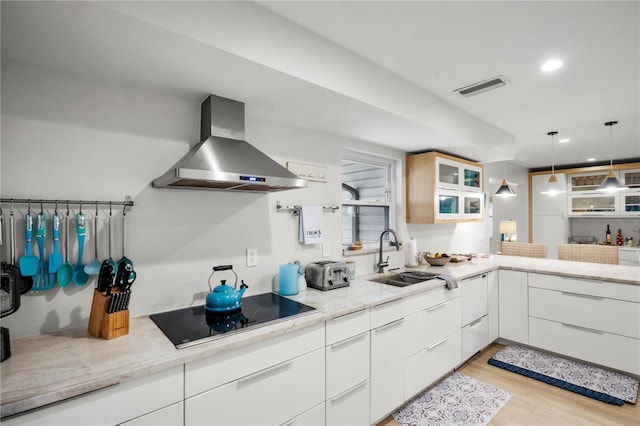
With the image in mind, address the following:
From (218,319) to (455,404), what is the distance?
5.97 ft

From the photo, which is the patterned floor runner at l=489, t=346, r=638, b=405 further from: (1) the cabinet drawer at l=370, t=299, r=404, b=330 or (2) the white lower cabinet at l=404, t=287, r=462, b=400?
(1) the cabinet drawer at l=370, t=299, r=404, b=330

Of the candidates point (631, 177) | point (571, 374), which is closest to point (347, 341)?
point (571, 374)

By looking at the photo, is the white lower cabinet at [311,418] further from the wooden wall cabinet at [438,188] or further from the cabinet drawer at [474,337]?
the wooden wall cabinet at [438,188]

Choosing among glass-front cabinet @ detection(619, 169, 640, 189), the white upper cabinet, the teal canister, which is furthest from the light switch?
glass-front cabinet @ detection(619, 169, 640, 189)

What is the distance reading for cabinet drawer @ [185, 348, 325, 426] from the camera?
4.15 feet

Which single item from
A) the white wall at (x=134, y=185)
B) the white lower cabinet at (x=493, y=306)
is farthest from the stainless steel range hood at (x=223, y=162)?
the white lower cabinet at (x=493, y=306)

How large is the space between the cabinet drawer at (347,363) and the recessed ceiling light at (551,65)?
6.67 feet

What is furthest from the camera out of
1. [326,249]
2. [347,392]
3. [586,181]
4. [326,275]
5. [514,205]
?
[514,205]

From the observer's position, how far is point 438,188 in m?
3.13

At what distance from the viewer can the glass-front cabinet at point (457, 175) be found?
318cm

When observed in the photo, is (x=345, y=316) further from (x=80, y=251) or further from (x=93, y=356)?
(x=80, y=251)

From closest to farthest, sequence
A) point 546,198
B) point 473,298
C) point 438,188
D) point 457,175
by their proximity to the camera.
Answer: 1. point 473,298
2. point 438,188
3. point 457,175
4. point 546,198

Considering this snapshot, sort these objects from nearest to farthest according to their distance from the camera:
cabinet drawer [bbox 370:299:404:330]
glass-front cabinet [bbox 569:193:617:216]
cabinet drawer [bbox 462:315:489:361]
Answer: cabinet drawer [bbox 370:299:404:330]
cabinet drawer [bbox 462:315:489:361]
glass-front cabinet [bbox 569:193:617:216]

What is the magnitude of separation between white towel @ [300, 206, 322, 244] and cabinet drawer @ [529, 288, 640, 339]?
223 cm
